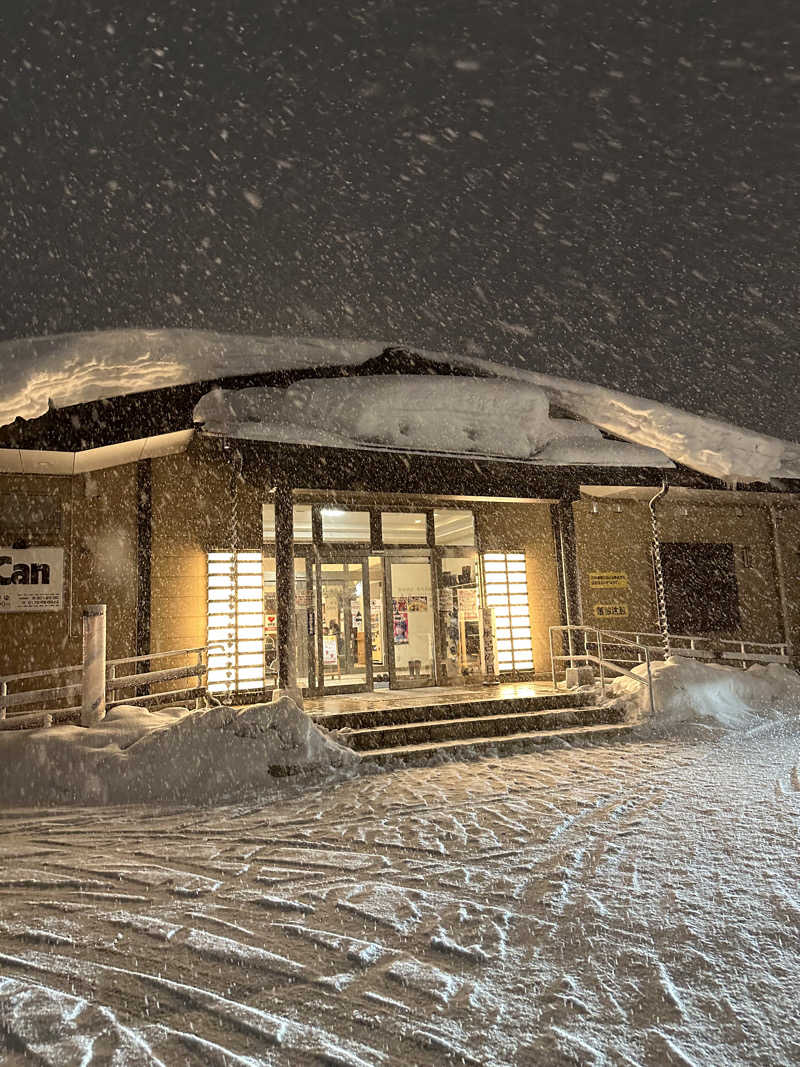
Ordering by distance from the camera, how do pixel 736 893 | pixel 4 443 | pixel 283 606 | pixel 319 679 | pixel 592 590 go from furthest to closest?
pixel 592 590 → pixel 319 679 → pixel 283 606 → pixel 4 443 → pixel 736 893

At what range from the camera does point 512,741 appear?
737 centimetres

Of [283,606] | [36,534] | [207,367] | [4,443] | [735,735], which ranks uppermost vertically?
[207,367]

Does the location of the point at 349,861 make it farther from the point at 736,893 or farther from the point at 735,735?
the point at 735,735

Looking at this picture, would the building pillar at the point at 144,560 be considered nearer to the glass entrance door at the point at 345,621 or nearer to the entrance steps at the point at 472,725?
the glass entrance door at the point at 345,621

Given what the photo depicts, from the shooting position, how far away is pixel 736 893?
2.99 meters

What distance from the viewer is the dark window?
13664 mm

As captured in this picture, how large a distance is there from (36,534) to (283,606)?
433 cm

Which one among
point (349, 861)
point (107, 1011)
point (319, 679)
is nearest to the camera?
point (107, 1011)

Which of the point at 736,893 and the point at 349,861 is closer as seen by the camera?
the point at 736,893

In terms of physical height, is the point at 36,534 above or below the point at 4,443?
below

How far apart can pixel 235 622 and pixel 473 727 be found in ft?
15.1

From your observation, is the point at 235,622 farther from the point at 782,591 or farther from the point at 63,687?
the point at 782,591

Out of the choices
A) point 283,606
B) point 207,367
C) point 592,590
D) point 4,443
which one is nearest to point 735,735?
point 592,590

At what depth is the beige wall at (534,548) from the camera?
40.0 ft
